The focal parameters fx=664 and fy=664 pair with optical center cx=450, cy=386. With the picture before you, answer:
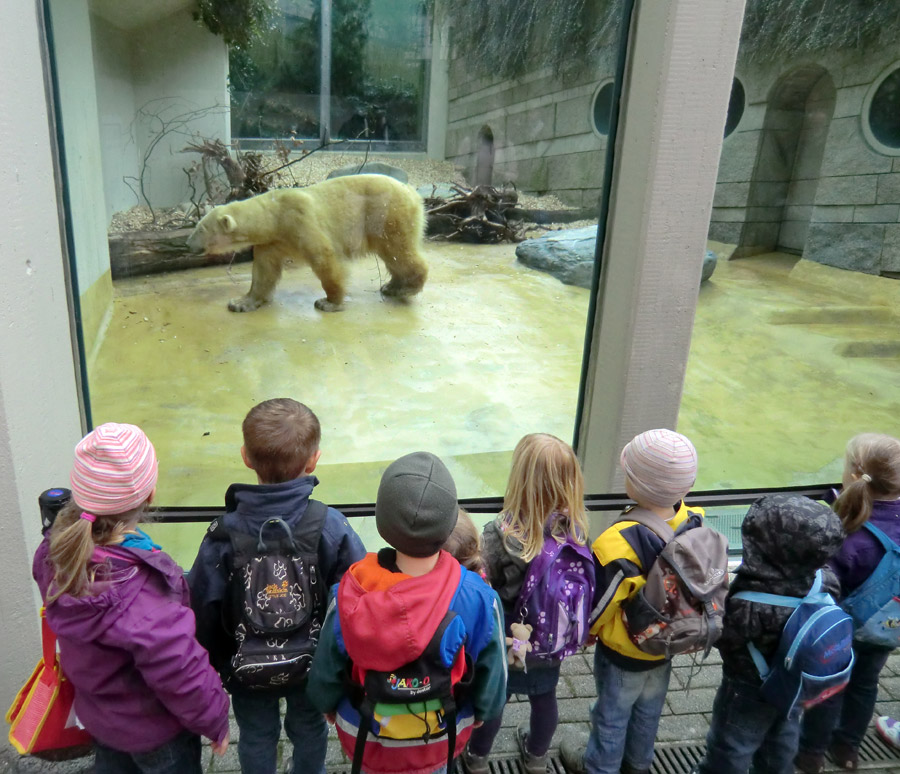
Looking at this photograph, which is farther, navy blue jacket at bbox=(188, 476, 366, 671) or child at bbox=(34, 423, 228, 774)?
navy blue jacket at bbox=(188, 476, 366, 671)

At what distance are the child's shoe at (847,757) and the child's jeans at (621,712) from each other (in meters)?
0.64

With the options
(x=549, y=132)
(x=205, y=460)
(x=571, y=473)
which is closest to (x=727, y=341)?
(x=549, y=132)

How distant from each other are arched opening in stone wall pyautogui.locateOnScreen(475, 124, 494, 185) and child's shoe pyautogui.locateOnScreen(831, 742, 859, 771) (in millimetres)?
2353

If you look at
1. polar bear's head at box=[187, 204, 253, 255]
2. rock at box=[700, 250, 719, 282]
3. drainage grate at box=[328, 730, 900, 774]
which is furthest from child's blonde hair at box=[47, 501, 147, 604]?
rock at box=[700, 250, 719, 282]

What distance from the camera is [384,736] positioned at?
4.22ft

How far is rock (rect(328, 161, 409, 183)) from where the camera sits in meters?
2.65

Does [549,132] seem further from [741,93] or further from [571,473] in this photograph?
[571,473]

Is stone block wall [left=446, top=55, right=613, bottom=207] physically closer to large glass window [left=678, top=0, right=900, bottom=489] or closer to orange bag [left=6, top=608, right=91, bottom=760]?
large glass window [left=678, top=0, right=900, bottom=489]

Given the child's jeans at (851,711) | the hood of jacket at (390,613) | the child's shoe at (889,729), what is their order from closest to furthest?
the hood of jacket at (390,613)
the child's jeans at (851,711)
the child's shoe at (889,729)

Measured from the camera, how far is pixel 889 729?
2115 millimetres

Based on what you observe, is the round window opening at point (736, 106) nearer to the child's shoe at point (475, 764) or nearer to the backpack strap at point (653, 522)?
the backpack strap at point (653, 522)

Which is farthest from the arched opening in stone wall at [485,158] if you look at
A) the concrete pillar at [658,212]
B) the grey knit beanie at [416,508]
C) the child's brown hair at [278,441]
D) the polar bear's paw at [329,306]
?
the grey knit beanie at [416,508]

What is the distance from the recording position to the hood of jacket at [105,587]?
120 cm

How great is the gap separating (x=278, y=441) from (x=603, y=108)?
1.98 m
